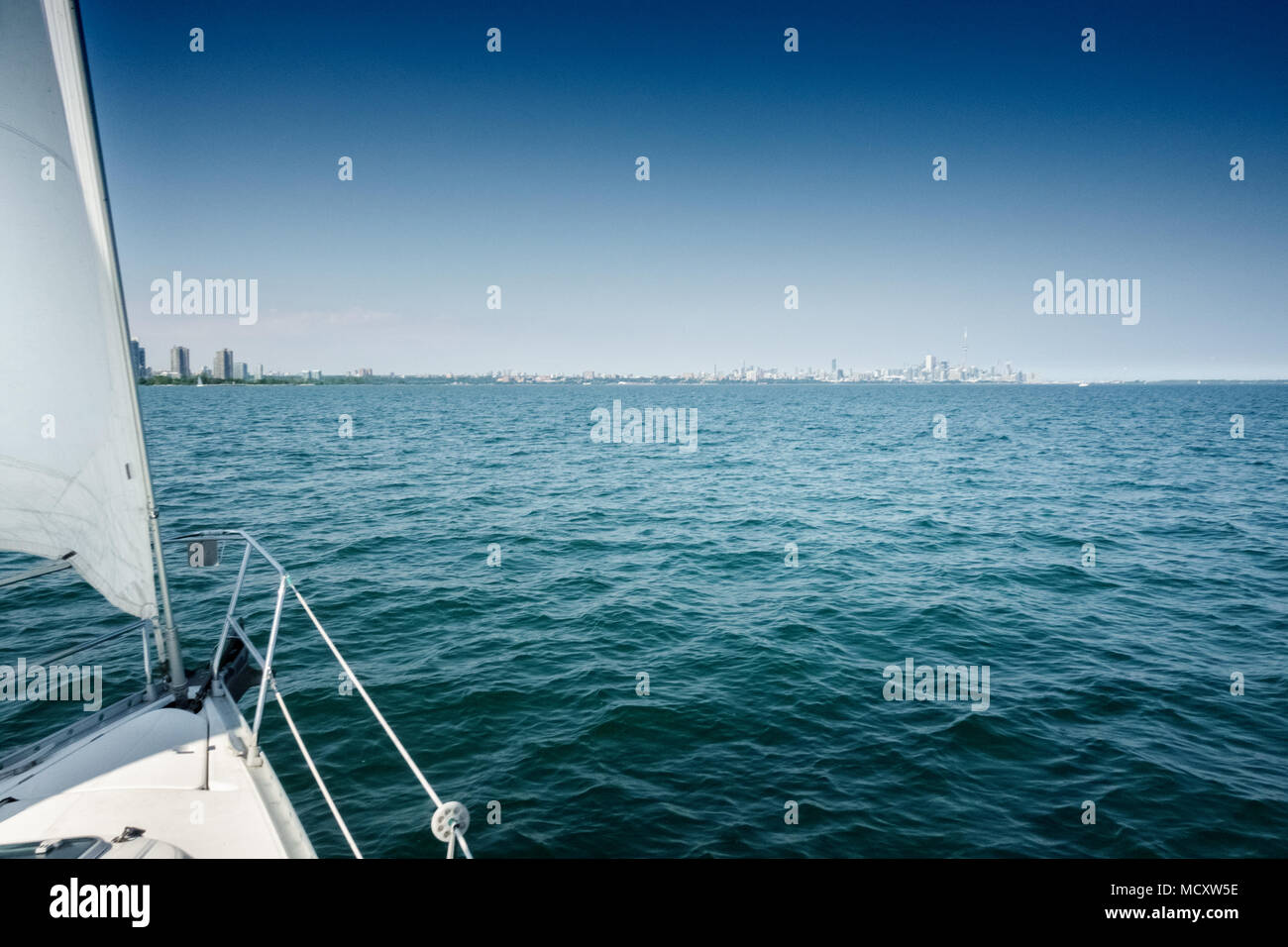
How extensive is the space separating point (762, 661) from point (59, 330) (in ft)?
43.9

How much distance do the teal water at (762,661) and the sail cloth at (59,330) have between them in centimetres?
541

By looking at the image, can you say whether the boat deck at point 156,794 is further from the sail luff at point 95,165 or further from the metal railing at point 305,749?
the sail luff at point 95,165

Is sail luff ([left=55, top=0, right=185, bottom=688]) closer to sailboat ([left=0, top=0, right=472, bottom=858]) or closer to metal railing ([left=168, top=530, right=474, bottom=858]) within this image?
sailboat ([left=0, top=0, right=472, bottom=858])

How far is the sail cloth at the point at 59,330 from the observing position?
5.93 metres

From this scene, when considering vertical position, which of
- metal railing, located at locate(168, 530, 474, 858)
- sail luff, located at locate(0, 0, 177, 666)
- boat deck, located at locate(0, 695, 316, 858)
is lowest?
boat deck, located at locate(0, 695, 316, 858)

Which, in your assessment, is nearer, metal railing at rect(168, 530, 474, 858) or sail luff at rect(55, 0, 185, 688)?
metal railing at rect(168, 530, 474, 858)

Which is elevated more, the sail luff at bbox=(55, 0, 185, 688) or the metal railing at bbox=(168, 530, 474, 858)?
the sail luff at bbox=(55, 0, 185, 688)

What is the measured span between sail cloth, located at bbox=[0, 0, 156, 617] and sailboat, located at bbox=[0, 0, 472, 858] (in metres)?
0.01

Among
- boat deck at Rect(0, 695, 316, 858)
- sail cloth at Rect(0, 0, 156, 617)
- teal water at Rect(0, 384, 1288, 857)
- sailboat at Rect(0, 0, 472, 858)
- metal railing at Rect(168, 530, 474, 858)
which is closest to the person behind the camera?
metal railing at Rect(168, 530, 474, 858)

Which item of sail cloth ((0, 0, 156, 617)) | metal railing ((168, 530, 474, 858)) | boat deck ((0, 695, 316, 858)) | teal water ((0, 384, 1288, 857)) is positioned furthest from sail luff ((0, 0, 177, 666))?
teal water ((0, 384, 1288, 857))

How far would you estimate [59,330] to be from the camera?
6.43 m

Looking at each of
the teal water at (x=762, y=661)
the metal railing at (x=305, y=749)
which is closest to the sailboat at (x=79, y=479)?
the metal railing at (x=305, y=749)

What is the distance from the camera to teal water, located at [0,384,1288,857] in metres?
9.48
